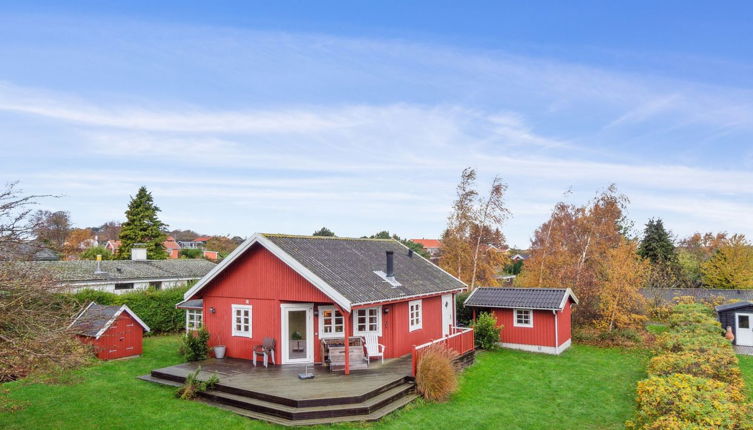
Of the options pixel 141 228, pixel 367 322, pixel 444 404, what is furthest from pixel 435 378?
pixel 141 228

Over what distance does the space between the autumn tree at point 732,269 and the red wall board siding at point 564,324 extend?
24.1m

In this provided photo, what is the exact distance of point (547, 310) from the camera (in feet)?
64.8

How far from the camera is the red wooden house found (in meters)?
15.0

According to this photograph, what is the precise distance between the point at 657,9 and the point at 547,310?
39.4 feet

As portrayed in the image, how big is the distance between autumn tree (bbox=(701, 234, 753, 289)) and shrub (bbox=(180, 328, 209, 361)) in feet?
131

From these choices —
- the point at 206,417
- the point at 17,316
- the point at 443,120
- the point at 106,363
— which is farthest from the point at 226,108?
the point at 17,316

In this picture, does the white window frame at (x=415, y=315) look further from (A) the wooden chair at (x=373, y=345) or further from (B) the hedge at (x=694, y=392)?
(B) the hedge at (x=694, y=392)

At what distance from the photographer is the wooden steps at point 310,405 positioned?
36.8 feet

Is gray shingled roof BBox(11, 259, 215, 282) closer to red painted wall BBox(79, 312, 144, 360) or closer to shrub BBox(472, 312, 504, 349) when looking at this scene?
red painted wall BBox(79, 312, 144, 360)

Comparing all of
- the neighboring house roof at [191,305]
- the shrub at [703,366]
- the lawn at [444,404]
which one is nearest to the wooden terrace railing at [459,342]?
the lawn at [444,404]

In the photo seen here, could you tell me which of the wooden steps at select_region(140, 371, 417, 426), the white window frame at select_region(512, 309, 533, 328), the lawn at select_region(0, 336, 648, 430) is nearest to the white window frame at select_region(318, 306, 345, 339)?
the wooden steps at select_region(140, 371, 417, 426)

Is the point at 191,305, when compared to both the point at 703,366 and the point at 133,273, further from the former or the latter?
the point at 703,366

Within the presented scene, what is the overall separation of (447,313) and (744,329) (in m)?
14.9

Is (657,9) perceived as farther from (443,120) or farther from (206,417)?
(206,417)
